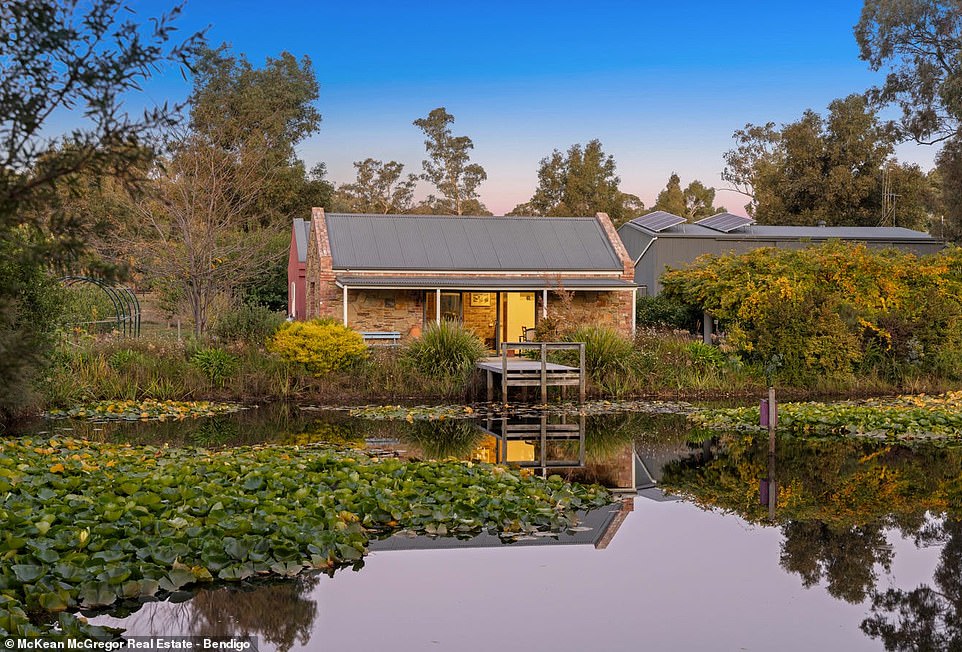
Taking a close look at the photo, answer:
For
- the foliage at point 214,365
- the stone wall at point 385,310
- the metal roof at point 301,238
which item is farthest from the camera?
the metal roof at point 301,238

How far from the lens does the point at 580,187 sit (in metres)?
58.5

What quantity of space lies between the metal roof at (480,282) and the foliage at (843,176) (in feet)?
81.9

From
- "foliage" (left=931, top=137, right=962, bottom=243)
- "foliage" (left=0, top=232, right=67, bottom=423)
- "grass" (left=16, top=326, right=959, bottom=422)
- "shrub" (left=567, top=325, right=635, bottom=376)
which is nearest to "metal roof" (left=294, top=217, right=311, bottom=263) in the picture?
"grass" (left=16, top=326, right=959, bottom=422)

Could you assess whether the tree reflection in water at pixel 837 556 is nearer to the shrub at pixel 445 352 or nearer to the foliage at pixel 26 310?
the foliage at pixel 26 310

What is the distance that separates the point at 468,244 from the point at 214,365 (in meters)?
11.0

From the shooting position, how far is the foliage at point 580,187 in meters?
58.5

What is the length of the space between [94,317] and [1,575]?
21429mm

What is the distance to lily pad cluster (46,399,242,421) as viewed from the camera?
17.5 metres

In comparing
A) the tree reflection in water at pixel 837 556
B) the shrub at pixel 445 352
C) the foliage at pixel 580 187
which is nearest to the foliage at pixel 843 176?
the foliage at pixel 580 187

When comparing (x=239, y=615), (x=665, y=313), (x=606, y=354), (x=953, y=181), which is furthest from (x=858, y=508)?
(x=953, y=181)

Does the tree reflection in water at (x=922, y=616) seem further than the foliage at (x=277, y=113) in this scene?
No

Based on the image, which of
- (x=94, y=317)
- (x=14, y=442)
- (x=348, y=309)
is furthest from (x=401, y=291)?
(x=14, y=442)

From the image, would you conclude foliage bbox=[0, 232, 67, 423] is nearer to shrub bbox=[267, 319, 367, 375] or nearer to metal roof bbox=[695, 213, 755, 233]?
shrub bbox=[267, 319, 367, 375]

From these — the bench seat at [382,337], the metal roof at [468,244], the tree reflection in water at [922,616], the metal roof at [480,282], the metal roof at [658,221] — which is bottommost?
the tree reflection in water at [922,616]
